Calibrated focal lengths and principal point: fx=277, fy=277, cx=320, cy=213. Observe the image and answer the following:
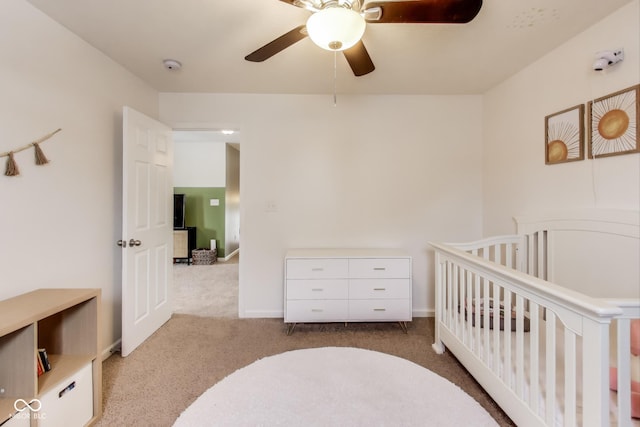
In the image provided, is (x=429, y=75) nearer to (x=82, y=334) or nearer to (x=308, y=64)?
(x=308, y=64)

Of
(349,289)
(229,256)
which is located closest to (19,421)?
(349,289)

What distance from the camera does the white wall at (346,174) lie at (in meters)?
2.80

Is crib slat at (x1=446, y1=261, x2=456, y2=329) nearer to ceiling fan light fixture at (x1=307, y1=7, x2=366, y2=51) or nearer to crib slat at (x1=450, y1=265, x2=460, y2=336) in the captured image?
crib slat at (x1=450, y1=265, x2=460, y2=336)

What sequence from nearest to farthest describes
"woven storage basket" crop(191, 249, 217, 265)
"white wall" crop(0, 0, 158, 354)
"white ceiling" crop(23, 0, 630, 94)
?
"white wall" crop(0, 0, 158, 354), "white ceiling" crop(23, 0, 630, 94), "woven storage basket" crop(191, 249, 217, 265)

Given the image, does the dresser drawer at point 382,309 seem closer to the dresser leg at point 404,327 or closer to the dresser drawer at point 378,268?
the dresser leg at point 404,327

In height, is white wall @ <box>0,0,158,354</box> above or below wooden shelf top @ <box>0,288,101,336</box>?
above

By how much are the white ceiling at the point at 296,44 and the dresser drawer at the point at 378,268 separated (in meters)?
1.60

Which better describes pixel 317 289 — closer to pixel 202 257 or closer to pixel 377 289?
pixel 377 289

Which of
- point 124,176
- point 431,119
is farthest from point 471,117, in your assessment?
point 124,176

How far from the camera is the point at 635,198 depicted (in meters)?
1.52

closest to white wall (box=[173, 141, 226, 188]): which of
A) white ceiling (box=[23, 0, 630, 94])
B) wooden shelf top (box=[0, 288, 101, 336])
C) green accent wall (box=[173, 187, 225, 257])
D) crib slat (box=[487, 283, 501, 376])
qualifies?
green accent wall (box=[173, 187, 225, 257])

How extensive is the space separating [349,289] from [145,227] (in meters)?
1.82

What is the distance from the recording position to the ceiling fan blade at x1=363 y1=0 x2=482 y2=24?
112 cm

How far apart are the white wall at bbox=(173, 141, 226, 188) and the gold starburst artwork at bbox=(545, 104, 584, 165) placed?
506 centimetres
